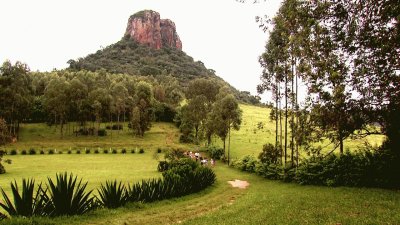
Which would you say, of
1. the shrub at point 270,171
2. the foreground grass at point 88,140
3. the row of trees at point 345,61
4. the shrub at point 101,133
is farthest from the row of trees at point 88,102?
the row of trees at point 345,61


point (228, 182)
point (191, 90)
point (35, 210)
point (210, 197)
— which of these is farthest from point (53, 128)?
point (35, 210)

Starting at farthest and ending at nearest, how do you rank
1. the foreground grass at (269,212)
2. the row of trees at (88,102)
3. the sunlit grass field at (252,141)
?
the row of trees at (88,102), the sunlit grass field at (252,141), the foreground grass at (269,212)

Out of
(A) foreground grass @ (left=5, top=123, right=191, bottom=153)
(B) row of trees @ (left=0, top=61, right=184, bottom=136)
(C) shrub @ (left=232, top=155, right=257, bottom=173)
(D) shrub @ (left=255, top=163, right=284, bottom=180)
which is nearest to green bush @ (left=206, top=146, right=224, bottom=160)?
(C) shrub @ (left=232, top=155, right=257, bottom=173)

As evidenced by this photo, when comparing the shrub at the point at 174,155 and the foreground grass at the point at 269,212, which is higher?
the shrub at the point at 174,155

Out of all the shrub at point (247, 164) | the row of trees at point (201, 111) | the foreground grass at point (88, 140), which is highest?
the row of trees at point (201, 111)

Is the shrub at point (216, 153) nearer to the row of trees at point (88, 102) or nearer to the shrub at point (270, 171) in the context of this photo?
the row of trees at point (88, 102)

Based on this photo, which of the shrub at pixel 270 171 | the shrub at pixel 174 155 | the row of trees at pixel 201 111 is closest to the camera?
the shrub at pixel 270 171

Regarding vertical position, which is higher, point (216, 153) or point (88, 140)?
point (88, 140)

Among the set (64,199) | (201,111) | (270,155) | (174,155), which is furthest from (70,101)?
(64,199)

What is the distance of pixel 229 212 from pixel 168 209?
336cm

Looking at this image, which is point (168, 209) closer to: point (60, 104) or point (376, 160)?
point (376, 160)

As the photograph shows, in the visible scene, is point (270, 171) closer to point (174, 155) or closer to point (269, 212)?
point (174, 155)

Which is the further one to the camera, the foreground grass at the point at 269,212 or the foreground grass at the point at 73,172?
the foreground grass at the point at 73,172

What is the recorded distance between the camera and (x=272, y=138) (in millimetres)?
66625
